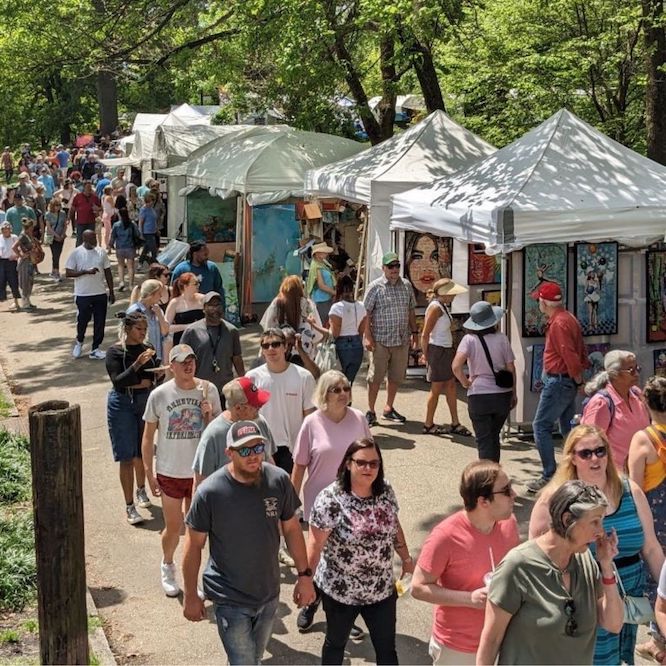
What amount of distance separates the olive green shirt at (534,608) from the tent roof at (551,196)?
661cm

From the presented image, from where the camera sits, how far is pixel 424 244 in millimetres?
13820

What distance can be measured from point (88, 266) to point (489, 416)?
23.7 feet

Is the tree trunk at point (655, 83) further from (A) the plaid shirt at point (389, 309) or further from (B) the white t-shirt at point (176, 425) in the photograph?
(B) the white t-shirt at point (176, 425)

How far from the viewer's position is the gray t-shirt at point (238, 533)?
5.53 m

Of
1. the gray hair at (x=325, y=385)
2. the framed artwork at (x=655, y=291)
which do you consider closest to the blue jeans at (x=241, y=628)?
the gray hair at (x=325, y=385)

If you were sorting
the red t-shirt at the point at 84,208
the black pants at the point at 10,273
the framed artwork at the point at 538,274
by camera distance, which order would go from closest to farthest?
the framed artwork at the point at 538,274 < the black pants at the point at 10,273 < the red t-shirt at the point at 84,208

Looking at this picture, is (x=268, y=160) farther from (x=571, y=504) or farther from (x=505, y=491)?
(x=571, y=504)

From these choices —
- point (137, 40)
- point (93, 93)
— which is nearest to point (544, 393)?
point (137, 40)

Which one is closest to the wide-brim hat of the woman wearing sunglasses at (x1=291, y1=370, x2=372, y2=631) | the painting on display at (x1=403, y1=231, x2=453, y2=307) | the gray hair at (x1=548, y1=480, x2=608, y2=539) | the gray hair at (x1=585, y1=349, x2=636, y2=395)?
the gray hair at (x1=585, y1=349, x2=636, y2=395)

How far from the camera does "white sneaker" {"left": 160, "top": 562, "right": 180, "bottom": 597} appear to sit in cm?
776

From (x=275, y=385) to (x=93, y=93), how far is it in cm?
4962

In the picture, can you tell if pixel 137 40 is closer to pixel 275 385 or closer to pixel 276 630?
pixel 275 385

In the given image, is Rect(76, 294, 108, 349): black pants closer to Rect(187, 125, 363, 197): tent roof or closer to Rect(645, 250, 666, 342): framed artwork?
Rect(187, 125, 363, 197): tent roof

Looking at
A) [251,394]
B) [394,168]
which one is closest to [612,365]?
[251,394]
